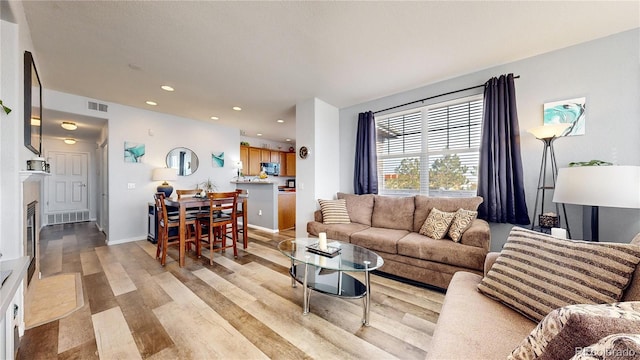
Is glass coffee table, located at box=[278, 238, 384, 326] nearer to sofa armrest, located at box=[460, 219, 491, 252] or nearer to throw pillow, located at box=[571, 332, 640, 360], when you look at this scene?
sofa armrest, located at box=[460, 219, 491, 252]

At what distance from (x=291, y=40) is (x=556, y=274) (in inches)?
101

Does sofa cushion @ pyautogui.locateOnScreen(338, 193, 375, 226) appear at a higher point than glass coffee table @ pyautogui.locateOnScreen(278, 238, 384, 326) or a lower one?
higher

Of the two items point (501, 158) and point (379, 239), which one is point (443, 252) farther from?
→ point (501, 158)

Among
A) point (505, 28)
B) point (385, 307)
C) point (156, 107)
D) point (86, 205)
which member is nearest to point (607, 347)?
point (385, 307)

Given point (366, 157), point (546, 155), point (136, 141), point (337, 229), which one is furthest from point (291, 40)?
point (136, 141)

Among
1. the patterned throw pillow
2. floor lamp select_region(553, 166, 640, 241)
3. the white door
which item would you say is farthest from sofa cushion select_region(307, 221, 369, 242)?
the white door

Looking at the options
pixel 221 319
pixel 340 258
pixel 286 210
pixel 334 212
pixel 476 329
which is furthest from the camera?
pixel 286 210

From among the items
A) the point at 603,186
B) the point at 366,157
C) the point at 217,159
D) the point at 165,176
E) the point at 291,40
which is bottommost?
the point at 603,186

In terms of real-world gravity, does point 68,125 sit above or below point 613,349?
above

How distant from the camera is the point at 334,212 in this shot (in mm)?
3410

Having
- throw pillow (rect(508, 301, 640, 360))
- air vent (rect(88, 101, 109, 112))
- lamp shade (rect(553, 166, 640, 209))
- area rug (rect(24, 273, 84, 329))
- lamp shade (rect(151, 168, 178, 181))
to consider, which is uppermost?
air vent (rect(88, 101, 109, 112))

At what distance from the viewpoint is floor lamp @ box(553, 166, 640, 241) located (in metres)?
1.60

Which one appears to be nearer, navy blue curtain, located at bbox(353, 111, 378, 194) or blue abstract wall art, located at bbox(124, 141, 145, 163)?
navy blue curtain, located at bbox(353, 111, 378, 194)

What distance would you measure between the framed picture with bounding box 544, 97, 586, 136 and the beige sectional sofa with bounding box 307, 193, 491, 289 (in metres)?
1.08
